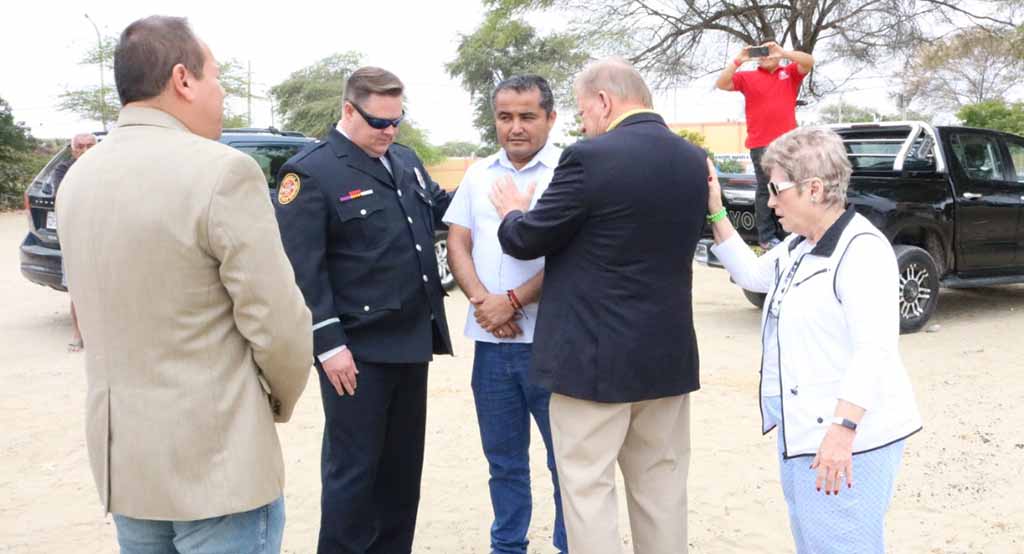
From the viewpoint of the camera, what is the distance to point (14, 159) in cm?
2952

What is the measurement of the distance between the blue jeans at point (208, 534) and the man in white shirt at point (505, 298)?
4.78ft

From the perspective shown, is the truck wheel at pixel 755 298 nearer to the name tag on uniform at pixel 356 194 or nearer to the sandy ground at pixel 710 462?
the sandy ground at pixel 710 462

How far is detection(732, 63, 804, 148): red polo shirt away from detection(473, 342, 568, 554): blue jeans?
5268 millimetres

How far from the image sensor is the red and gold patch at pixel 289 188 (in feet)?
11.0

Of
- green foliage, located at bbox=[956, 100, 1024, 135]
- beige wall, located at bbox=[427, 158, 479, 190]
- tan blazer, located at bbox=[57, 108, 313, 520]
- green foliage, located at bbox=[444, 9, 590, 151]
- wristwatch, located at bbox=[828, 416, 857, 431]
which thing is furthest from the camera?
beige wall, located at bbox=[427, 158, 479, 190]

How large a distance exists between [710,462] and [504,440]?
1770 millimetres

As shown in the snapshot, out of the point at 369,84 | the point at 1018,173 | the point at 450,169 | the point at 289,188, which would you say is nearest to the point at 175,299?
the point at 289,188

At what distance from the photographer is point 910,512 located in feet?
14.5

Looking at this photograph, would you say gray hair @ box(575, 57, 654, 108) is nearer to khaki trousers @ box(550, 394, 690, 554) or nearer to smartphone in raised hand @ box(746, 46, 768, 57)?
khaki trousers @ box(550, 394, 690, 554)

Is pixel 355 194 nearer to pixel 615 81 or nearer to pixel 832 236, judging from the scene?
pixel 615 81

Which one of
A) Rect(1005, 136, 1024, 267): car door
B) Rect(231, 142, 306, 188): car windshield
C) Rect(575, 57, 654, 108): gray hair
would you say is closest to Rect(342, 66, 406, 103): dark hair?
Rect(575, 57, 654, 108): gray hair

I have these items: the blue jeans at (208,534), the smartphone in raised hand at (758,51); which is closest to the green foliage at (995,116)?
the smartphone in raised hand at (758,51)

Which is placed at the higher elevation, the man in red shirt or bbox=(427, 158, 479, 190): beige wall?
the man in red shirt

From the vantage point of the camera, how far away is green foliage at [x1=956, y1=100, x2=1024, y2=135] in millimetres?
25794
